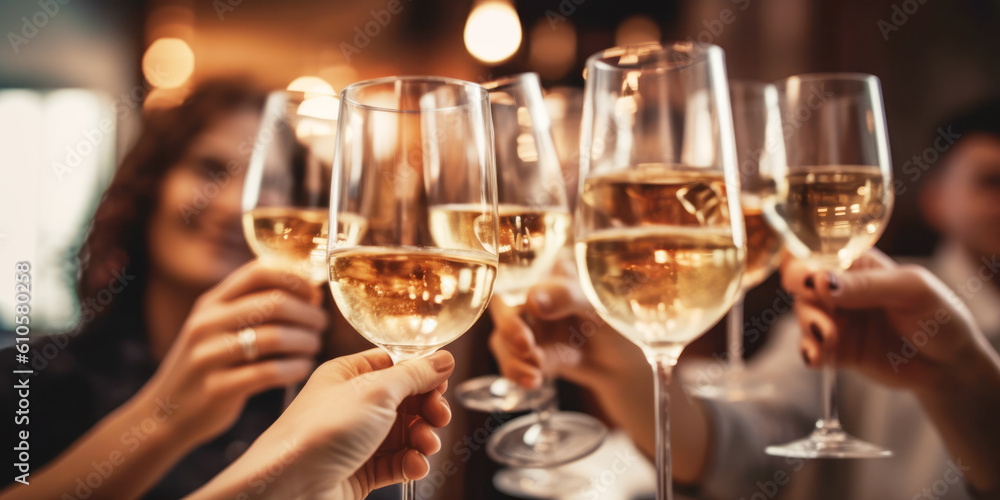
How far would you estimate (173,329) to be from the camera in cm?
216

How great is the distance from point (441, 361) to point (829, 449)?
0.53m

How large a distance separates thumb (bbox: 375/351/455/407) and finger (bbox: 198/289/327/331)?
63 cm

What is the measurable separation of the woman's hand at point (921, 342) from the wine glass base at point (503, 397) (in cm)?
43

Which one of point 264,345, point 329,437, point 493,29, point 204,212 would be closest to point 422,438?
point 329,437

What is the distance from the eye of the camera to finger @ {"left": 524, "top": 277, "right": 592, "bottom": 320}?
3.63ft

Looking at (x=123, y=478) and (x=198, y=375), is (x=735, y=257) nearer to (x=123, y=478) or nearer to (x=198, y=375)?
(x=198, y=375)

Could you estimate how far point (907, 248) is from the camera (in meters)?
3.35

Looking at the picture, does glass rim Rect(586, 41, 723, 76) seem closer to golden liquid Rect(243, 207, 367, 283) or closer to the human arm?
golden liquid Rect(243, 207, 367, 283)

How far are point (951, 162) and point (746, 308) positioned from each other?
1205 millimetres

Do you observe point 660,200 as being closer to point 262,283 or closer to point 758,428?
point 262,283

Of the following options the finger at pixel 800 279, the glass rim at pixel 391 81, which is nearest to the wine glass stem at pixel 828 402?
the finger at pixel 800 279

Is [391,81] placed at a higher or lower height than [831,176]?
higher

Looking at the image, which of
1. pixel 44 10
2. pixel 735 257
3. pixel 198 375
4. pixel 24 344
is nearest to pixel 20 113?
pixel 44 10

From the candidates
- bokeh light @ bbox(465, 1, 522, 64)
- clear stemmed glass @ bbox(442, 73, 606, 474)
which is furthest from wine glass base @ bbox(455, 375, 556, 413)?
bokeh light @ bbox(465, 1, 522, 64)
